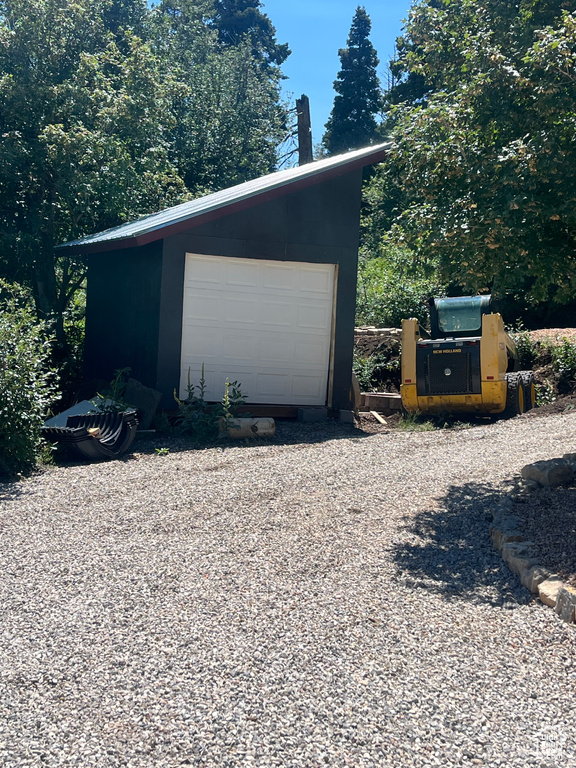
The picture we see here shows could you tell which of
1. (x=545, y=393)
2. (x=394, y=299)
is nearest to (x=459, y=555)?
(x=545, y=393)

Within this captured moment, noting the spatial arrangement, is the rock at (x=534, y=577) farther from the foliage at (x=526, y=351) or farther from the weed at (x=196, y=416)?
the foliage at (x=526, y=351)

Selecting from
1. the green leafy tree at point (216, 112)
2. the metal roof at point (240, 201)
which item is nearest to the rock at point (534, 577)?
the metal roof at point (240, 201)

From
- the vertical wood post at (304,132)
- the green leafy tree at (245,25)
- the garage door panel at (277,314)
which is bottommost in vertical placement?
the garage door panel at (277,314)

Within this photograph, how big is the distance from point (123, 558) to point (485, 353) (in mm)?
8343

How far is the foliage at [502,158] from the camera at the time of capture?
6.20 m

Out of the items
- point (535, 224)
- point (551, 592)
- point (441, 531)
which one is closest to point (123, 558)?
point (441, 531)

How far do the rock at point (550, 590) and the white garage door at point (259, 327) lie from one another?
7504 mm

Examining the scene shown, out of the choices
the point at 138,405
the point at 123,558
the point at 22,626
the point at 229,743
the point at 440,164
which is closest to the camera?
the point at 229,743

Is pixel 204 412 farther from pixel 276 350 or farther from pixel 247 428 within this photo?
pixel 276 350

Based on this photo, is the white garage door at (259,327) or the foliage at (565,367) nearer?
the white garage door at (259,327)

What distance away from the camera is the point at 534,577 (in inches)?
198

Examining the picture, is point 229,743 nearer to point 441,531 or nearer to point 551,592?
point 551,592

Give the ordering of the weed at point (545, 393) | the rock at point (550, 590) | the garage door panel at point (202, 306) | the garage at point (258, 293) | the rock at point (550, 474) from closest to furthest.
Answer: the rock at point (550, 590) < the rock at point (550, 474) < the garage at point (258, 293) < the garage door panel at point (202, 306) < the weed at point (545, 393)

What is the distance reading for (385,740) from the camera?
3.31m
